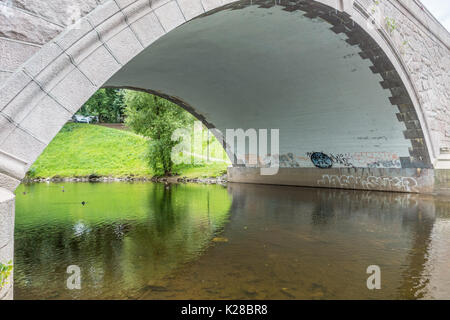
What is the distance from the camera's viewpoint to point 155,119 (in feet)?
73.4

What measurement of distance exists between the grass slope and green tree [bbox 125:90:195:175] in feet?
5.08

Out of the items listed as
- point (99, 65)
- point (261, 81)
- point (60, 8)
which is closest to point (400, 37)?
point (261, 81)

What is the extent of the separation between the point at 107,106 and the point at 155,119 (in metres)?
33.7

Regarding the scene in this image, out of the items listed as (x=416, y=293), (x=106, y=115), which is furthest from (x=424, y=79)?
(x=106, y=115)

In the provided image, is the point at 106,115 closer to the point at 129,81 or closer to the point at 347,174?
the point at 129,81

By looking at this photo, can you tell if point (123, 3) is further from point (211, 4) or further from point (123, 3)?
point (211, 4)

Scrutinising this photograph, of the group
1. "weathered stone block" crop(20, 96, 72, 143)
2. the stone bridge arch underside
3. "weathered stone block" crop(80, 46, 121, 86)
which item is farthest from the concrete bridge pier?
"weathered stone block" crop(80, 46, 121, 86)

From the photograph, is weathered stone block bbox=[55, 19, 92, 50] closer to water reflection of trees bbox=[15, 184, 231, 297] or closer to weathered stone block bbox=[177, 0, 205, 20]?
weathered stone block bbox=[177, 0, 205, 20]

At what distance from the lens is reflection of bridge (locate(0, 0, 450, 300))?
3.08 m

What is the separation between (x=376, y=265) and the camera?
480cm

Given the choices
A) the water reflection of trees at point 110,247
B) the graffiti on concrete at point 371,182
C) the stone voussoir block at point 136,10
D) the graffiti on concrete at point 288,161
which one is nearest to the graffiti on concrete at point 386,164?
the graffiti on concrete at point 371,182

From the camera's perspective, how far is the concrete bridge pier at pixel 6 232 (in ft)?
8.59

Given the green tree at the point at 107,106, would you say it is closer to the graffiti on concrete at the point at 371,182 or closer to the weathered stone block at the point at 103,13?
the graffiti on concrete at the point at 371,182
